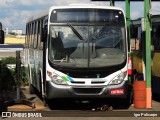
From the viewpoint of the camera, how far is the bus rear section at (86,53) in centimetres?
1249

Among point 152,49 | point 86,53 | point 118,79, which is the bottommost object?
point 118,79

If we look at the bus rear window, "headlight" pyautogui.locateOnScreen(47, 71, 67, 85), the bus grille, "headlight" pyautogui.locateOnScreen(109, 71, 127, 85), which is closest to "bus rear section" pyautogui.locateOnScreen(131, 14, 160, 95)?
"headlight" pyautogui.locateOnScreen(109, 71, 127, 85)

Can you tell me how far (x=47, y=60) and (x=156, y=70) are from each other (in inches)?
184

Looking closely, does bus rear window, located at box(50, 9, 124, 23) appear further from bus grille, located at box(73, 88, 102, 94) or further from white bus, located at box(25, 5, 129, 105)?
bus grille, located at box(73, 88, 102, 94)

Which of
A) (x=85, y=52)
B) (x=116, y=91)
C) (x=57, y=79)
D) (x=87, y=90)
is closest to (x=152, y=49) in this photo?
(x=116, y=91)

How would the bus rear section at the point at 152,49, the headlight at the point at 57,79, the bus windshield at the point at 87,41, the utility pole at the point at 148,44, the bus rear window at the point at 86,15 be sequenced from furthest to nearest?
the bus rear section at the point at 152,49 → the utility pole at the point at 148,44 → the bus rear window at the point at 86,15 → the bus windshield at the point at 87,41 → the headlight at the point at 57,79

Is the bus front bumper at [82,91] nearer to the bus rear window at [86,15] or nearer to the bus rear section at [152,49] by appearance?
the bus rear window at [86,15]

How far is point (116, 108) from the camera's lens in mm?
14047

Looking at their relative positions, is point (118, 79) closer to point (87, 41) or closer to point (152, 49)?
point (87, 41)

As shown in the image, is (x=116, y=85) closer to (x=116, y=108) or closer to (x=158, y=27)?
(x=116, y=108)

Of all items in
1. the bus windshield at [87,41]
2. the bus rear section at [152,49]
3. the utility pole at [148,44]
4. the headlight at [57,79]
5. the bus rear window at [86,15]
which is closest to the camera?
the headlight at [57,79]

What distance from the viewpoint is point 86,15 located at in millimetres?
12969

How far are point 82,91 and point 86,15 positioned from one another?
2.23m

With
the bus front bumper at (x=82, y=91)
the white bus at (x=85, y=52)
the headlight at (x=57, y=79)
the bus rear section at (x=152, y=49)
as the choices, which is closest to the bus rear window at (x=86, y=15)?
the white bus at (x=85, y=52)
